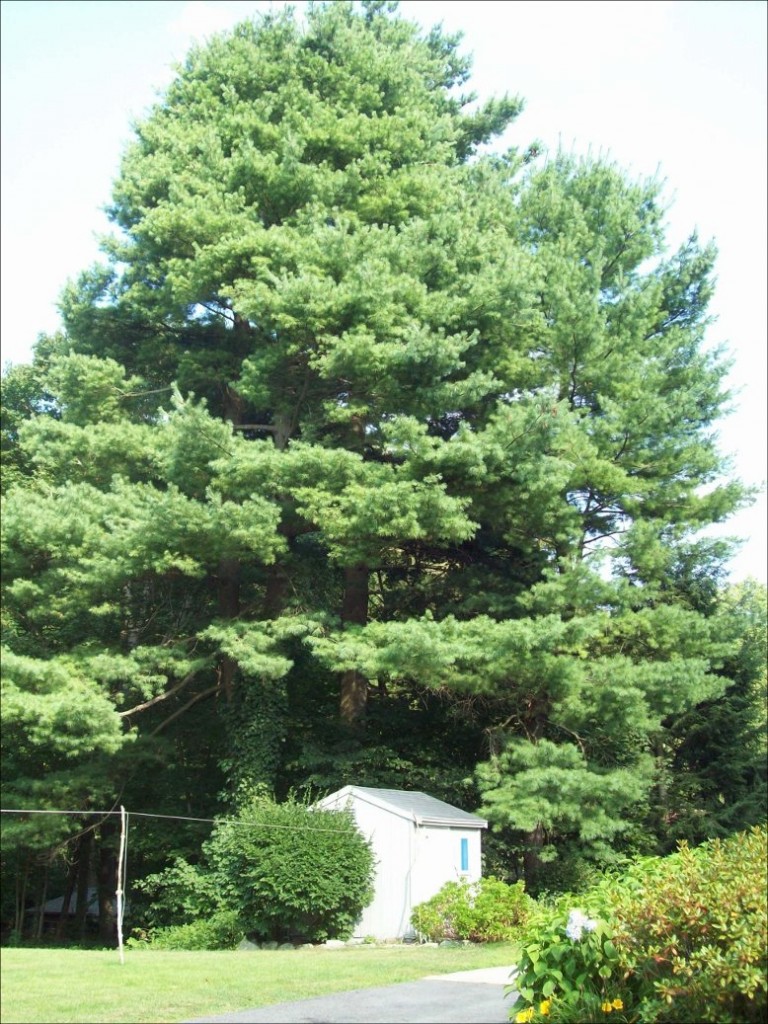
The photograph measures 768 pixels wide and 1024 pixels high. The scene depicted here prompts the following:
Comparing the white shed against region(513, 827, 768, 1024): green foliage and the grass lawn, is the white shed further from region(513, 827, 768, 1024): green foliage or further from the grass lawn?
region(513, 827, 768, 1024): green foliage

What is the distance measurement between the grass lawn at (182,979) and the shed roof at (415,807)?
9.54 ft

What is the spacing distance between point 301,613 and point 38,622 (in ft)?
18.1

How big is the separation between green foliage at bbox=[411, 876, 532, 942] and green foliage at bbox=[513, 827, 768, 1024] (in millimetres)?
9263

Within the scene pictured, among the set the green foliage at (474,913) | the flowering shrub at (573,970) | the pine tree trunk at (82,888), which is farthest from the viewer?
the pine tree trunk at (82,888)

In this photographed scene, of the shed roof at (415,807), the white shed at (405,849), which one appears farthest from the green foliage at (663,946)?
the shed roof at (415,807)

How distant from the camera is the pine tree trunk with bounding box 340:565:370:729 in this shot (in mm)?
21906

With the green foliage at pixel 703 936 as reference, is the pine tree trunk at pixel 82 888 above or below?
below

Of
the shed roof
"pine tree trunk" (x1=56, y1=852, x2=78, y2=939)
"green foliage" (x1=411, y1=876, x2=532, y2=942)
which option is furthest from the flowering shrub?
"pine tree trunk" (x1=56, y1=852, x2=78, y2=939)

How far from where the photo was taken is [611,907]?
265 inches

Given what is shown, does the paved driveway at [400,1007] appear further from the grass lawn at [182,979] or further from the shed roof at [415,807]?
the shed roof at [415,807]

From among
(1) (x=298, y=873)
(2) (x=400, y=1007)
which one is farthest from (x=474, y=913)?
(2) (x=400, y=1007)

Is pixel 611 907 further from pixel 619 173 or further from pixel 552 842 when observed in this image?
pixel 619 173

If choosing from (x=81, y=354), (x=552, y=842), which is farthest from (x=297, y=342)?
(x=552, y=842)

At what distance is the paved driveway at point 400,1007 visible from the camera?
8211 mm
